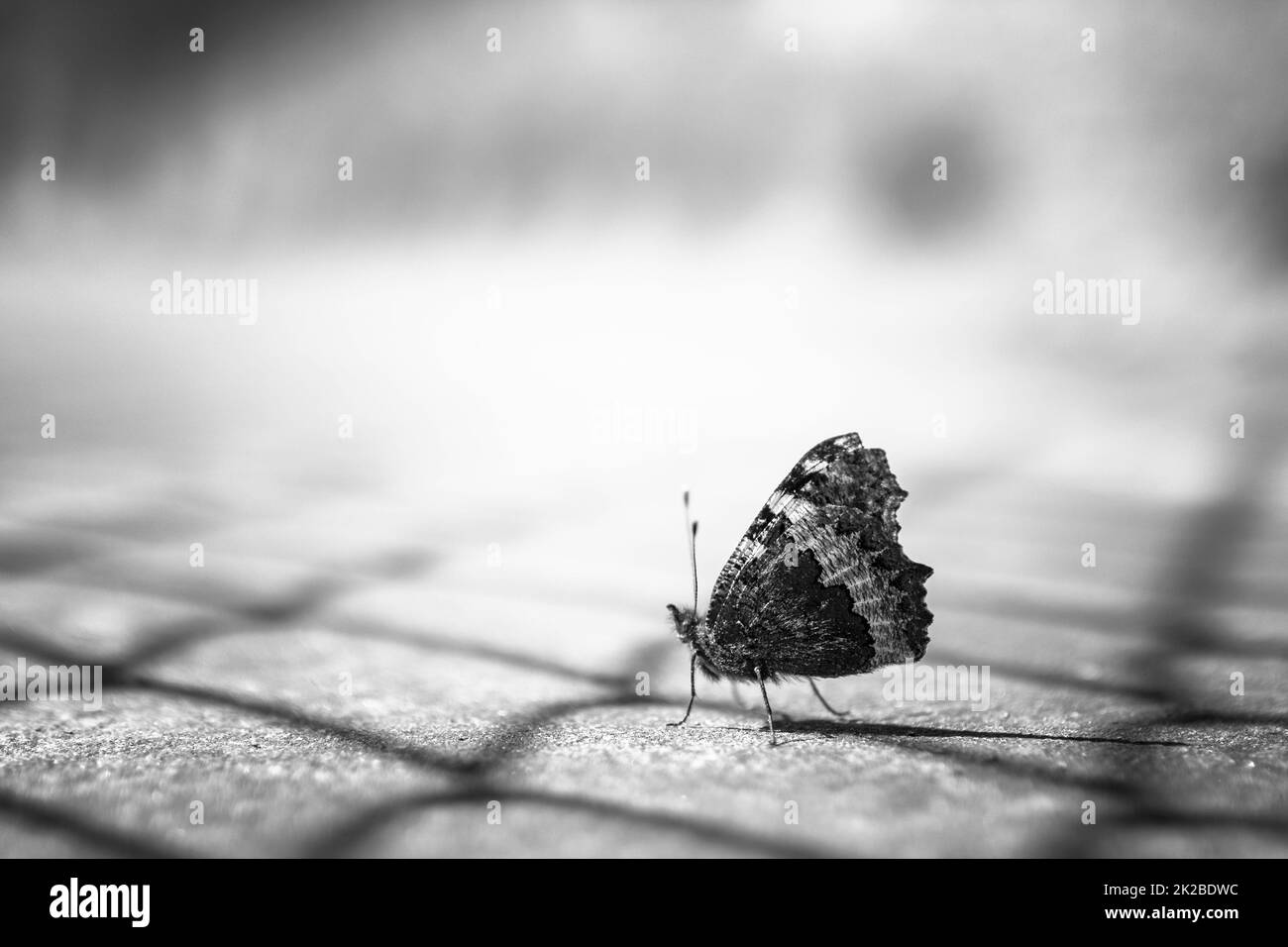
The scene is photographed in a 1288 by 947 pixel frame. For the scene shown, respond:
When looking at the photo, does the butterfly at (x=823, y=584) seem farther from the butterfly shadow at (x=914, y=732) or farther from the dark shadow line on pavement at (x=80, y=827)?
the dark shadow line on pavement at (x=80, y=827)

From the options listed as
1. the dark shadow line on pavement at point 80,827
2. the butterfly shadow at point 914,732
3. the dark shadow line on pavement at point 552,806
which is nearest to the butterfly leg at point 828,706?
the butterfly shadow at point 914,732

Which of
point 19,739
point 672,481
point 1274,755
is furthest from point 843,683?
point 672,481

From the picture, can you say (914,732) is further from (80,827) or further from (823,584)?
(80,827)

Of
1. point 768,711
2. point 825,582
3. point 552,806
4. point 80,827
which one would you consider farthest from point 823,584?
point 80,827

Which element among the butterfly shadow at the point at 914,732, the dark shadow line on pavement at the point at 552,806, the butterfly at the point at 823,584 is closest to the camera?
the dark shadow line on pavement at the point at 552,806

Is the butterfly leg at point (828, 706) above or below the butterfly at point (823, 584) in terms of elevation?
below

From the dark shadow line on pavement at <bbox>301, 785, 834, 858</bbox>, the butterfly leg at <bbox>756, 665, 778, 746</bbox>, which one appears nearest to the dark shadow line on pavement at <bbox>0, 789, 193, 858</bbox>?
the dark shadow line on pavement at <bbox>301, 785, 834, 858</bbox>

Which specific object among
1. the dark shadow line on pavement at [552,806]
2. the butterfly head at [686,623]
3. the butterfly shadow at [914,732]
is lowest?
the dark shadow line on pavement at [552,806]
